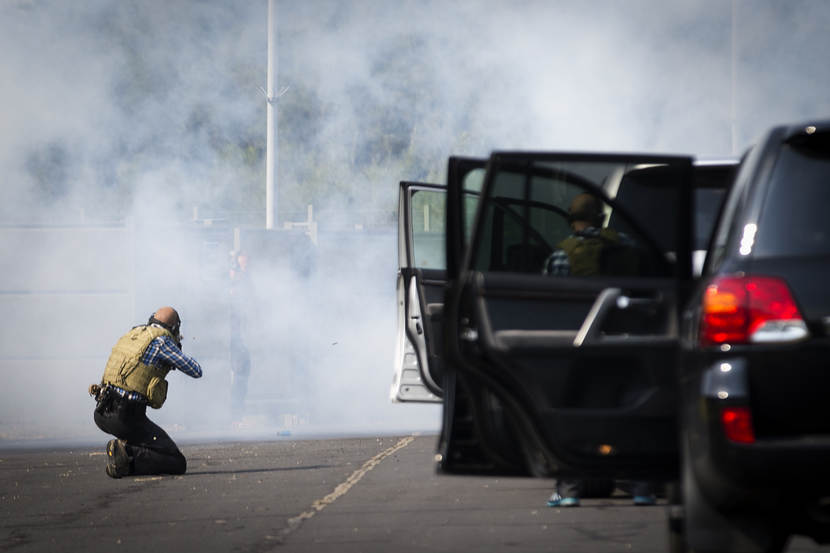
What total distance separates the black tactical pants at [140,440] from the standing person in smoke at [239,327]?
5834 millimetres

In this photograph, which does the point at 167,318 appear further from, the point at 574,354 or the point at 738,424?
the point at 738,424

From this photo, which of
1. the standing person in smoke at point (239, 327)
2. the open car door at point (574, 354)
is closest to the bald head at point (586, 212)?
the open car door at point (574, 354)

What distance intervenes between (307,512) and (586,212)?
8.33 ft

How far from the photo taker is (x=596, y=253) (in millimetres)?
4984

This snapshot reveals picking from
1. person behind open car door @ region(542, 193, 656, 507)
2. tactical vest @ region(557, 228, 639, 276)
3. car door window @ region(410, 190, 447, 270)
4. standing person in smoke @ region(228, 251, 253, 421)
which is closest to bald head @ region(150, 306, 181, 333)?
car door window @ region(410, 190, 447, 270)

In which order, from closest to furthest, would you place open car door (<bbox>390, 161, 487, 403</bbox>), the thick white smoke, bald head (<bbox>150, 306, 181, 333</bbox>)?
open car door (<bbox>390, 161, 487, 403</bbox>) → bald head (<bbox>150, 306, 181, 333</bbox>) → the thick white smoke

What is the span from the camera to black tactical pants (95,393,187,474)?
904 centimetres

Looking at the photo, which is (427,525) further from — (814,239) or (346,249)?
(346,249)

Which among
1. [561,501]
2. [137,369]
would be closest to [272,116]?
[137,369]

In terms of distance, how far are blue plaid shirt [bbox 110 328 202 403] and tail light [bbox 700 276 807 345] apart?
598 cm

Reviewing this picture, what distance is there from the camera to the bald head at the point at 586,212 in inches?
205

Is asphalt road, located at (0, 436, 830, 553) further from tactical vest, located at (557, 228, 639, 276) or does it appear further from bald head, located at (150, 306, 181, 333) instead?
tactical vest, located at (557, 228, 639, 276)

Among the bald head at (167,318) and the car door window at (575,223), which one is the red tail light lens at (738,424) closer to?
the car door window at (575,223)

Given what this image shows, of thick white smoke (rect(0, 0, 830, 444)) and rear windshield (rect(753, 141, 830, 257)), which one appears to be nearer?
rear windshield (rect(753, 141, 830, 257))
